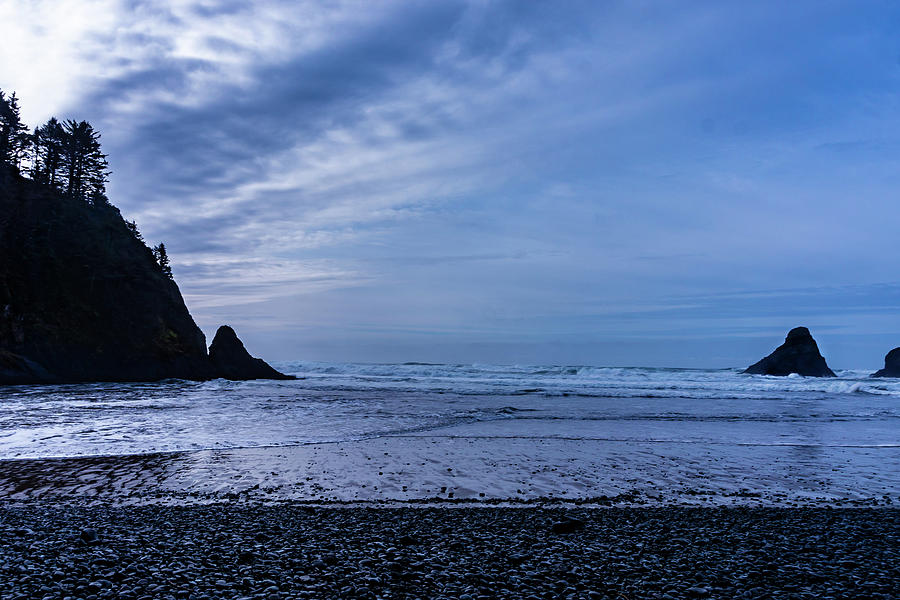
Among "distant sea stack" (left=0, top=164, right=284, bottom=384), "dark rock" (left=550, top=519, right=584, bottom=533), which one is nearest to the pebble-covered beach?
"dark rock" (left=550, top=519, right=584, bottom=533)

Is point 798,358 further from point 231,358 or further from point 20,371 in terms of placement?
point 20,371

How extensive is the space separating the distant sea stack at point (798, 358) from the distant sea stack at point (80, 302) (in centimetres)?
5787

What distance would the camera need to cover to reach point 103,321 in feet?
139

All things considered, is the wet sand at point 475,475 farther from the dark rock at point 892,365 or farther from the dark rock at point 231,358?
the dark rock at point 892,365

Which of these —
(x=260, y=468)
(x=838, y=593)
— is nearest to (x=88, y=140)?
(x=260, y=468)

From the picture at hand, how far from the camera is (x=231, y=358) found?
4984cm

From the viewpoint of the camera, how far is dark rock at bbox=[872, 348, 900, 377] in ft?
200

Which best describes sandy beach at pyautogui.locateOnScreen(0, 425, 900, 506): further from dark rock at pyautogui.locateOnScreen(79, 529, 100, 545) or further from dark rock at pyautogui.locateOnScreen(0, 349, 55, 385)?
dark rock at pyautogui.locateOnScreen(0, 349, 55, 385)

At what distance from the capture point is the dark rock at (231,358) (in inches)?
1927

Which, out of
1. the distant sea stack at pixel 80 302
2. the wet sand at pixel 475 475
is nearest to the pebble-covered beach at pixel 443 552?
the wet sand at pixel 475 475

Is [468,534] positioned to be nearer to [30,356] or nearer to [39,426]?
[39,426]

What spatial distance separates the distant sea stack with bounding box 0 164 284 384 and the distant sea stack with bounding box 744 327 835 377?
190 ft

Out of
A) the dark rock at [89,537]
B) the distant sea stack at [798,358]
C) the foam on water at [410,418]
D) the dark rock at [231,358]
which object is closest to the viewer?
the dark rock at [89,537]

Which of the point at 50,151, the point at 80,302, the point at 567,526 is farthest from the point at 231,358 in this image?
the point at 567,526
